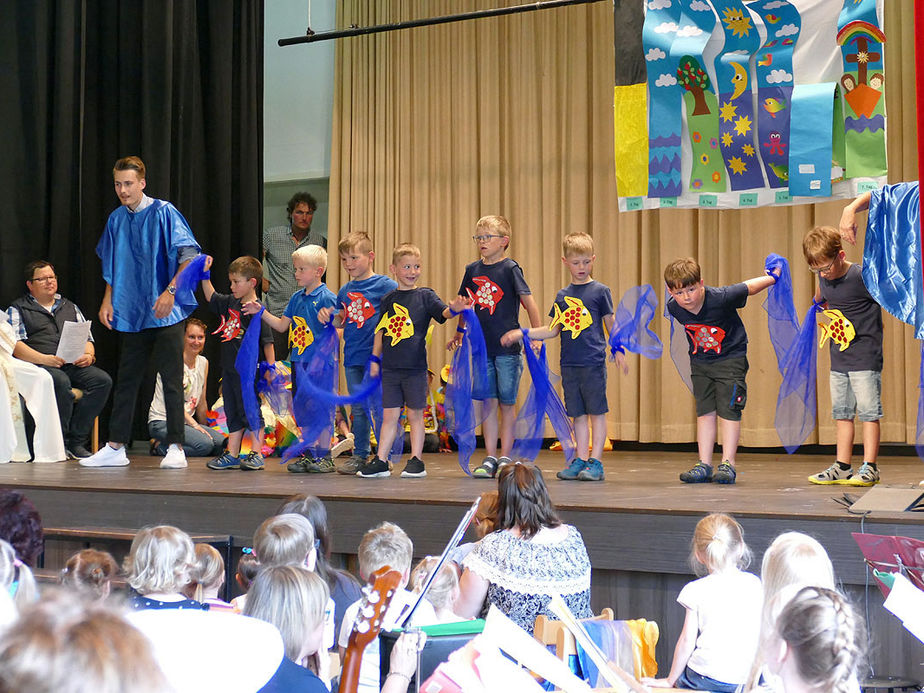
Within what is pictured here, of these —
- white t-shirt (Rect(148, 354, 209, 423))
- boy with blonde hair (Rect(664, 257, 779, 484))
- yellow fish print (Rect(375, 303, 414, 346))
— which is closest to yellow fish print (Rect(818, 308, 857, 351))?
boy with blonde hair (Rect(664, 257, 779, 484))

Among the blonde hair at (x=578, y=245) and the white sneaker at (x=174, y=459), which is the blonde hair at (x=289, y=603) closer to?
the blonde hair at (x=578, y=245)

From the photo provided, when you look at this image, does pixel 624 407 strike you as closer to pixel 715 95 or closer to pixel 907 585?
pixel 715 95

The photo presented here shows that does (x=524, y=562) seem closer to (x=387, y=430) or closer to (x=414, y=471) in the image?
(x=414, y=471)

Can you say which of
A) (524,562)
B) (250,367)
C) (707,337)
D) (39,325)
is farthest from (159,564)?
(39,325)

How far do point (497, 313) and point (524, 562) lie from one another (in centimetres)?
246

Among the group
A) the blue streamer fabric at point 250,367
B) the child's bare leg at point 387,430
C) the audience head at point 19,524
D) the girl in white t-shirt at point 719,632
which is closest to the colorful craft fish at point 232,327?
the blue streamer fabric at point 250,367

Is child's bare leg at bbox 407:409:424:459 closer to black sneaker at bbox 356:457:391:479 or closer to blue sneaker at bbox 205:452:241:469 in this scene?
black sneaker at bbox 356:457:391:479

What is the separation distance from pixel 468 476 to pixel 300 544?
268 cm

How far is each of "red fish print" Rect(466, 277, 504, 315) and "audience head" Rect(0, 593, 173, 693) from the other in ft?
15.1

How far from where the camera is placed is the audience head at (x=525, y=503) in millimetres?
3076

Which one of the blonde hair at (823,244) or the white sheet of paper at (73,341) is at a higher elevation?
the blonde hair at (823,244)

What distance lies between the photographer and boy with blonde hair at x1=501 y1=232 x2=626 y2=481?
16.7 feet

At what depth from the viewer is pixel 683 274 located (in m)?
4.86

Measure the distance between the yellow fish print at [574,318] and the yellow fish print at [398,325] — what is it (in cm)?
75
